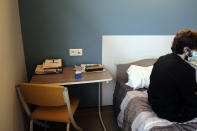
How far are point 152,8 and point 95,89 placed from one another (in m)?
1.36

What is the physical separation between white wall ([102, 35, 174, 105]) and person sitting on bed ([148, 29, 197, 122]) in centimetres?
84

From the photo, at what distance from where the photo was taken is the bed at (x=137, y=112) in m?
1.31

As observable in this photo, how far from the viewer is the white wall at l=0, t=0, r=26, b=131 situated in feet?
4.18

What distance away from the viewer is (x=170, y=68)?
128 cm

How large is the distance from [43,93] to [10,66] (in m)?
0.42

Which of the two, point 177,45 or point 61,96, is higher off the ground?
point 177,45

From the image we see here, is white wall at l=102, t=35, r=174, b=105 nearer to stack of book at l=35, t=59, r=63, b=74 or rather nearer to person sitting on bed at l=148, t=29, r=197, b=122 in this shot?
stack of book at l=35, t=59, r=63, b=74

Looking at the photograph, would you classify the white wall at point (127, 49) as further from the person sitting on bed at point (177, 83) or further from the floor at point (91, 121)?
the person sitting on bed at point (177, 83)

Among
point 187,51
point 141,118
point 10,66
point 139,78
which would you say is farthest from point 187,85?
point 10,66

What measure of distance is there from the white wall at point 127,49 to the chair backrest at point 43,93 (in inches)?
38.9

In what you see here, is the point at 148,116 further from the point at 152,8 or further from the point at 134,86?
the point at 152,8

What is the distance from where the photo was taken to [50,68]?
184cm

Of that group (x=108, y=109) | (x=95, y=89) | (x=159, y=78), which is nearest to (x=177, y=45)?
(x=159, y=78)

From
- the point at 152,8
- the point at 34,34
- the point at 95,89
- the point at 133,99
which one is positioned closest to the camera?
the point at 133,99
